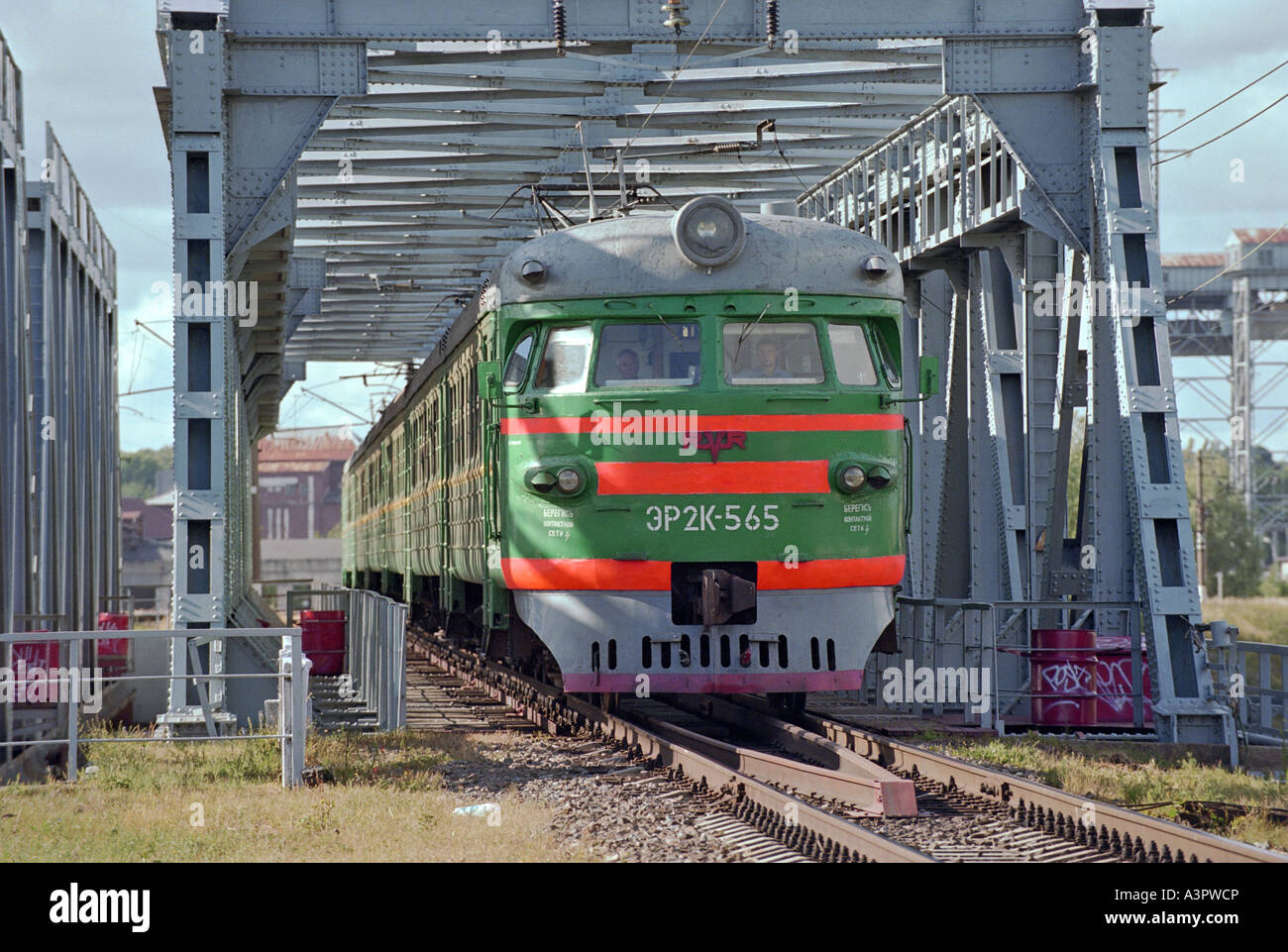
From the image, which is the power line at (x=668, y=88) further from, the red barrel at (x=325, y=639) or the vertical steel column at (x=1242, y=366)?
the vertical steel column at (x=1242, y=366)

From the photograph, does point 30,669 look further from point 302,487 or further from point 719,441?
point 302,487

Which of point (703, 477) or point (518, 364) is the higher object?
point (518, 364)

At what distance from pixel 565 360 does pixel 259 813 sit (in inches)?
166

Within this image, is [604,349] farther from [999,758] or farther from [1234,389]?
[1234,389]

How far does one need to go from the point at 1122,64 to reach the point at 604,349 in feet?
17.3

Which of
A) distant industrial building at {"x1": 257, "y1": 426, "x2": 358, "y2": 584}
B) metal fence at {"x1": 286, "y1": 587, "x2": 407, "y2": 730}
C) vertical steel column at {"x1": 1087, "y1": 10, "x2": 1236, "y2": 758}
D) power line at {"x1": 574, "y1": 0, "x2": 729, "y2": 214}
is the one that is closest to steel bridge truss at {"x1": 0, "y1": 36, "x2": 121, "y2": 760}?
metal fence at {"x1": 286, "y1": 587, "x2": 407, "y2": 730}

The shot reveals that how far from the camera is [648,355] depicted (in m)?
11.5

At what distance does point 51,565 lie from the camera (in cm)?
1642

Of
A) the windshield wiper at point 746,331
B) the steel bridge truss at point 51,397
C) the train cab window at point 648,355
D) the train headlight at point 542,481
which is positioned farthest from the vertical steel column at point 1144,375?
the steel bridge truss at point 51,397

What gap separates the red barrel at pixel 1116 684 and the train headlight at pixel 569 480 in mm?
5655

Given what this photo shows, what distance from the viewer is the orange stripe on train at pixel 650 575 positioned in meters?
11.2

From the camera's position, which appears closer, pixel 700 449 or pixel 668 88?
pixel 700 449

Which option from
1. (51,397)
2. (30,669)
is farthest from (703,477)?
(51,397)

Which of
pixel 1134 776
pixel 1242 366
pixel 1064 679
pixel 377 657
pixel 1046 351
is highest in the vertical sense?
pixel 1242 366
